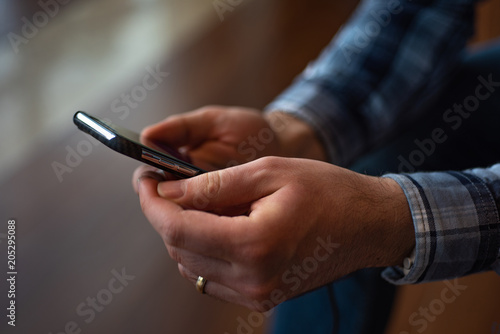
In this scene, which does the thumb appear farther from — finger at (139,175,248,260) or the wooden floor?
the wooden floor

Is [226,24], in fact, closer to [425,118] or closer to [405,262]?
[425,118]

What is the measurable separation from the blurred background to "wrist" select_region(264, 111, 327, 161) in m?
0.42

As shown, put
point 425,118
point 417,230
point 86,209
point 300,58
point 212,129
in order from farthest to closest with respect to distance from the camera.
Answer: point 300,58 < point 86,209 < point 425,118 < point 212,129 < point 417,230

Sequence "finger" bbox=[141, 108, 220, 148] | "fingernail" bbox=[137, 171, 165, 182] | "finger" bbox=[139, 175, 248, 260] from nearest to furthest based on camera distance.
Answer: "finger" bbox=[139, 175, 248, 260] < "fingernail" bbox=[137, 171, 165, 182] < "finger" bbox=[141, 108, 220, 148]

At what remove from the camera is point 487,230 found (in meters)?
0.48

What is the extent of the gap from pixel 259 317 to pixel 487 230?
758 millimetres

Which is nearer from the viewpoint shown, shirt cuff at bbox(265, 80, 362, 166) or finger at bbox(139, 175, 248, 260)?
finger at bbox(139, 175, 248, 260)

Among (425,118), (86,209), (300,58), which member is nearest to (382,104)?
(425,118)

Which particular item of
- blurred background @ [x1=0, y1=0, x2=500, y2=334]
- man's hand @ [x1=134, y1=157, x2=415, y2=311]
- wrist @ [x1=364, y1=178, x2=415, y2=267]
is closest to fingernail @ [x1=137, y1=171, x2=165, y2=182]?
man's hand @ [x1=134, y1=157, x2=415, y2=311]

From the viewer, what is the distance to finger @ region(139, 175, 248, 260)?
0.41m

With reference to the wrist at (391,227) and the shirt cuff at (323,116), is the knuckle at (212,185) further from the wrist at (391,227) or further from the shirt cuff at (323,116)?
the shirt cuff at (323,116)

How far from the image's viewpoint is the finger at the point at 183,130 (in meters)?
0.61

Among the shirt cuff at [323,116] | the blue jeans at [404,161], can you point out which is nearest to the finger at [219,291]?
the blue jeans at [404,161]

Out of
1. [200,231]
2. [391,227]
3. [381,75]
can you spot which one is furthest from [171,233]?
[381,75]
